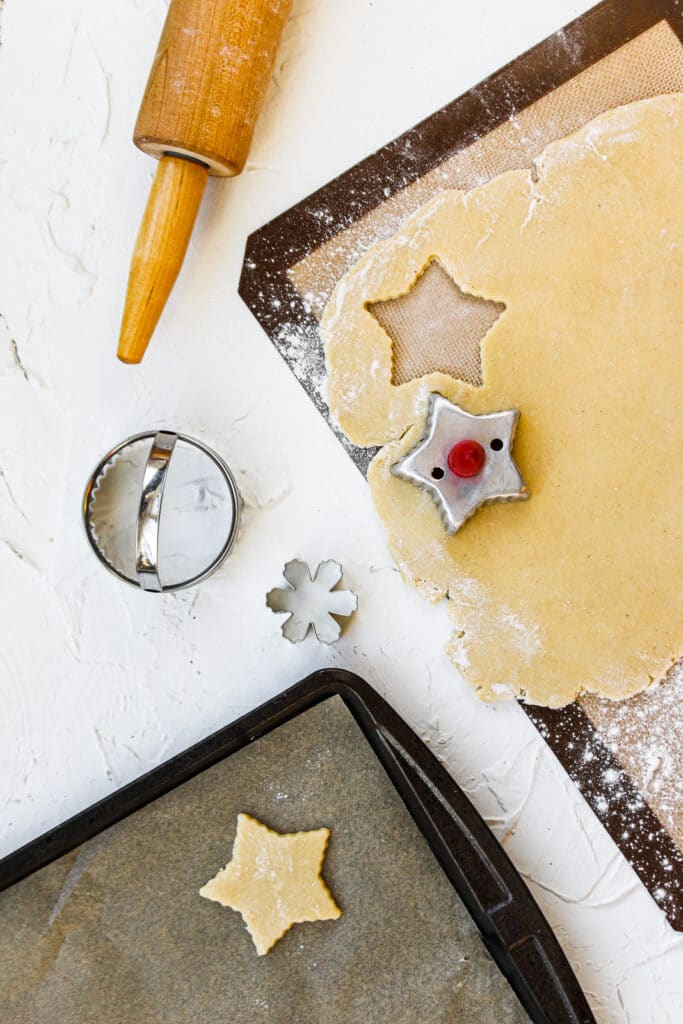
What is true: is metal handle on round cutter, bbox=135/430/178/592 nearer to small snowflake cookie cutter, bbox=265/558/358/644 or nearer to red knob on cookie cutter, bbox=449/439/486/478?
small snowflake cookie cutter, bbox=265/558/358/644

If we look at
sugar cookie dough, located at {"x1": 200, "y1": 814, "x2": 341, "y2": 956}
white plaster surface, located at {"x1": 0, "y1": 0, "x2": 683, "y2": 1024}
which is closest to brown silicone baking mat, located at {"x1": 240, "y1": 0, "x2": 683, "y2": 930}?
white plaster surface, located at {"x1": 0, "y1": 0, "x2": 683, "y2": 1024}

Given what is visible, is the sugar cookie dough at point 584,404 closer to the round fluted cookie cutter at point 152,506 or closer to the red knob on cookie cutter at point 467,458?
the red knob on cookie cutter at point 467,458

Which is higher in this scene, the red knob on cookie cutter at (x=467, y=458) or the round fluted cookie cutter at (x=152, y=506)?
the round fluted cookie cutter at (x=152, y=506)

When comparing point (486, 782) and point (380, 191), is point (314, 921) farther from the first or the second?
point (380, 191)

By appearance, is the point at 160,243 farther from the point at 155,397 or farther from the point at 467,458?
the point at 467,458

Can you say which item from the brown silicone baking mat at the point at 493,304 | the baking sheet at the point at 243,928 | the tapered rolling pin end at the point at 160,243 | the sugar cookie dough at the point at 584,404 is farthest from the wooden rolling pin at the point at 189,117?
the baking sheet at the point at 243,928

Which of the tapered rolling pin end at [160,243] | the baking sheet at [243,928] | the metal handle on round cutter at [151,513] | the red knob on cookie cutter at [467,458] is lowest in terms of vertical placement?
the baking sheet at [243,928]

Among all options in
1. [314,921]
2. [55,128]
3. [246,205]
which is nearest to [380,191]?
[246,205]
